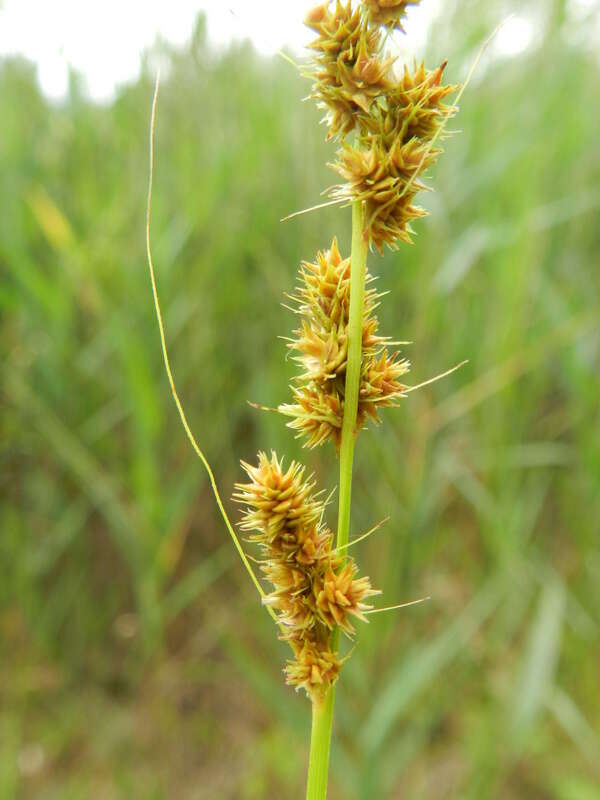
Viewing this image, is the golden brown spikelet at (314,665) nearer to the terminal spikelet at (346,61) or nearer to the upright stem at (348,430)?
the upright stem at (348,430)

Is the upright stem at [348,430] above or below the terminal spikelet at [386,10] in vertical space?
below

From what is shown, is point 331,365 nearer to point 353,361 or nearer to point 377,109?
point 353,361

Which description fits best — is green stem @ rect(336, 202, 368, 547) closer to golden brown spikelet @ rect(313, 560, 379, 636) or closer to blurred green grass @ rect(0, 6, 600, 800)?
golden brown spikelet @ rect(313, 560, 379, 636)

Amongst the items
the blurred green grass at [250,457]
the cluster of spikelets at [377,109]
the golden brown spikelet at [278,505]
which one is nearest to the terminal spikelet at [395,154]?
the cluster of spikelets at [377,109]

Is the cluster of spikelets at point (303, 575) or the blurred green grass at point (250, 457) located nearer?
the cluster of spikelets at point (303, 575)

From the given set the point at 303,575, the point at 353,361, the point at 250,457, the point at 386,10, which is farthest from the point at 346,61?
the point at 250,457

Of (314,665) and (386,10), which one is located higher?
(386,10)

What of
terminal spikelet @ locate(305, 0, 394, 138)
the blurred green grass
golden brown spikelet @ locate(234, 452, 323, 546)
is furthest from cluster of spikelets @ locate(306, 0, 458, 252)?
the blurred green grass

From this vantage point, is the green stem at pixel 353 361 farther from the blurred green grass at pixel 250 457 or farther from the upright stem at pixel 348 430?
the blurred green grass at pixel 250 457

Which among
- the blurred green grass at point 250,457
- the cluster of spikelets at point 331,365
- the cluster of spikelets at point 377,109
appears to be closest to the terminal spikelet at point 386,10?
the cluster of spikelets at point 377,109
